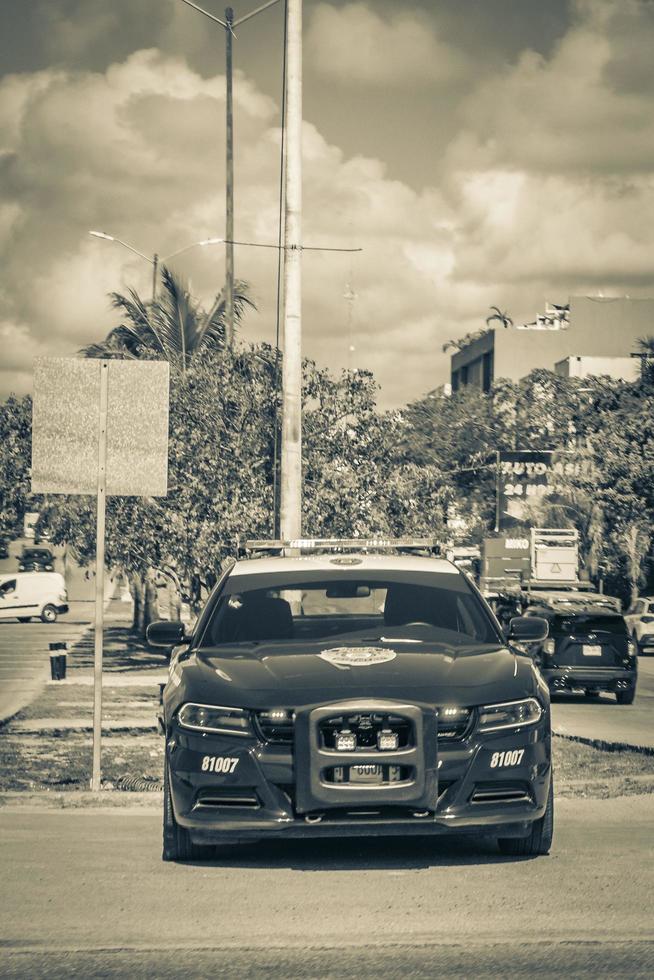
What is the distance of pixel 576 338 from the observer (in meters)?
98.9

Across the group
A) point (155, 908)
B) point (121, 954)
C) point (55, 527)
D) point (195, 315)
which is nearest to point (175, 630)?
point (155, 908)

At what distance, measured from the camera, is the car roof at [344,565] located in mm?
9453

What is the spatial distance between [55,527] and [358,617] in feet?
137

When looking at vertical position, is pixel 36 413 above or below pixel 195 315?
below

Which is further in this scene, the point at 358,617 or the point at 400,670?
the point at 358,617

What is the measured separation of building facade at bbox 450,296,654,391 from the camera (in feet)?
317

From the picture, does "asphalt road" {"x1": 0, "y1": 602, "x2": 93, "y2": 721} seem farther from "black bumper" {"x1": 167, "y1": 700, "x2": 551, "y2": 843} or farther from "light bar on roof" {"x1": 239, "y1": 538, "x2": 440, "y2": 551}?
"black bumper" {"x1": 167, "y1": 700, "x2": 551, "y2": 843}

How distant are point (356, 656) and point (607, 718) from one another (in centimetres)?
1427

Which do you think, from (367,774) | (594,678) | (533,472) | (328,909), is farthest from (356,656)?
(533,472)

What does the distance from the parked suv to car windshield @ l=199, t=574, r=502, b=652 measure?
15.0 metres

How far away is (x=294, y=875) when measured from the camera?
7.66m

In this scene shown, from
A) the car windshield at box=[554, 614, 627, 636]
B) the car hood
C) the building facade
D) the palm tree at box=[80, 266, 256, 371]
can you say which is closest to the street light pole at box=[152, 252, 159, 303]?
the palm tree at box=[80, 266, 256, 371]

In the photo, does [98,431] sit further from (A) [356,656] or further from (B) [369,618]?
(A) [356,656]

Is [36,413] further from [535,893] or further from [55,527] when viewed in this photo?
[55,527]
